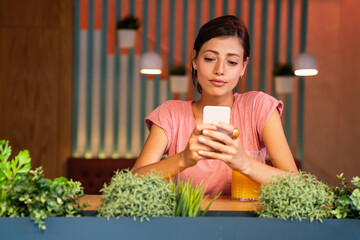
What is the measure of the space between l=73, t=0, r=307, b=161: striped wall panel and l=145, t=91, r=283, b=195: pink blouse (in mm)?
3160

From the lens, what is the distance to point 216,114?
132cm

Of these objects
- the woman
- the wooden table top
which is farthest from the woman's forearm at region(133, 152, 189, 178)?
the wooden table top

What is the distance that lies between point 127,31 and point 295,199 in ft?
13.1

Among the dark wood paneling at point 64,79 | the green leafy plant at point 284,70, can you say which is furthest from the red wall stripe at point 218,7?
the dark wood paneling at point 64,79

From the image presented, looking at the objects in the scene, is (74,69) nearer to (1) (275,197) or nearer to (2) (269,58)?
(2) (269,58)

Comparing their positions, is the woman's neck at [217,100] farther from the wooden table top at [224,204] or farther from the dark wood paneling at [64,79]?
the dark wood paneling at [64,79]

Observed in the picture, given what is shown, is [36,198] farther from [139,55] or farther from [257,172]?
[139,55]

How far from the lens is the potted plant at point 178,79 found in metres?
4.96

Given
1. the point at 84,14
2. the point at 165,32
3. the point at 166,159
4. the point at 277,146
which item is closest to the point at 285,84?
the point at 165,32

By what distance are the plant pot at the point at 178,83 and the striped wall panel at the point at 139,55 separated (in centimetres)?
21

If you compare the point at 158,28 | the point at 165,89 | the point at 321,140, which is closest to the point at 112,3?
the point at 158,28

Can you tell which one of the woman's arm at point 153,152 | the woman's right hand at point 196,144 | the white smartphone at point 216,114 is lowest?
the woman's arm at point 153,152

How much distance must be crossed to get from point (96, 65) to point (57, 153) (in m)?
1.03

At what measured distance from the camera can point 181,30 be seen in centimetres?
520
